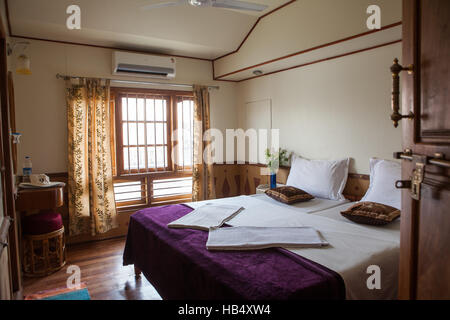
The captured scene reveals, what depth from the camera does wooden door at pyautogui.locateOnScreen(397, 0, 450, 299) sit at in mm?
815

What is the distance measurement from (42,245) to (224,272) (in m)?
2.38

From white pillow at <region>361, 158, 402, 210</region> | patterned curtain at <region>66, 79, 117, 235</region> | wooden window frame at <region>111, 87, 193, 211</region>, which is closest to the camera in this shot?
white pillow at <region>361, 158, 402, 210</region>

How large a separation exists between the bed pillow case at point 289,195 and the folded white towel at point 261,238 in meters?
A: 0.88

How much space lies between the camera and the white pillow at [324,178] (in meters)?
3.21

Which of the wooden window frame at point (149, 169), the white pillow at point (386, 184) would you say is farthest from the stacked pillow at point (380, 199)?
the wooden window frame at point (149, 169)

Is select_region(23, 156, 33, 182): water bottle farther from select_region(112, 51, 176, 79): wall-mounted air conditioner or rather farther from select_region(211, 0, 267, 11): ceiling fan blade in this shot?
select_region(211, 0, 267, 11): ceiling fan blade

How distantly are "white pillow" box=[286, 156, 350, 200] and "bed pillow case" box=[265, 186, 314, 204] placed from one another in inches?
6.7

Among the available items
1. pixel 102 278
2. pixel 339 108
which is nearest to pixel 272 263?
pixel 102 278

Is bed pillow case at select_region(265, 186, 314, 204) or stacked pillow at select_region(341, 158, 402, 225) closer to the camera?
stacked pillow at select_region(341, 158, 402, 225)

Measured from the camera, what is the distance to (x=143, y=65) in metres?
3.88

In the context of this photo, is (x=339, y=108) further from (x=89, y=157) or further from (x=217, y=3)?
(x=89, y=157)

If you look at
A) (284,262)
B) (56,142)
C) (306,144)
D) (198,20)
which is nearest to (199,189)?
(306,144)

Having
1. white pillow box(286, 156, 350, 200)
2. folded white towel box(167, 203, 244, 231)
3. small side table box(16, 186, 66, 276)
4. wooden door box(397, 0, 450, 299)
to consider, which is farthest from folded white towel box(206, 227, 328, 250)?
small side table box(16, 186, 66, 276)
